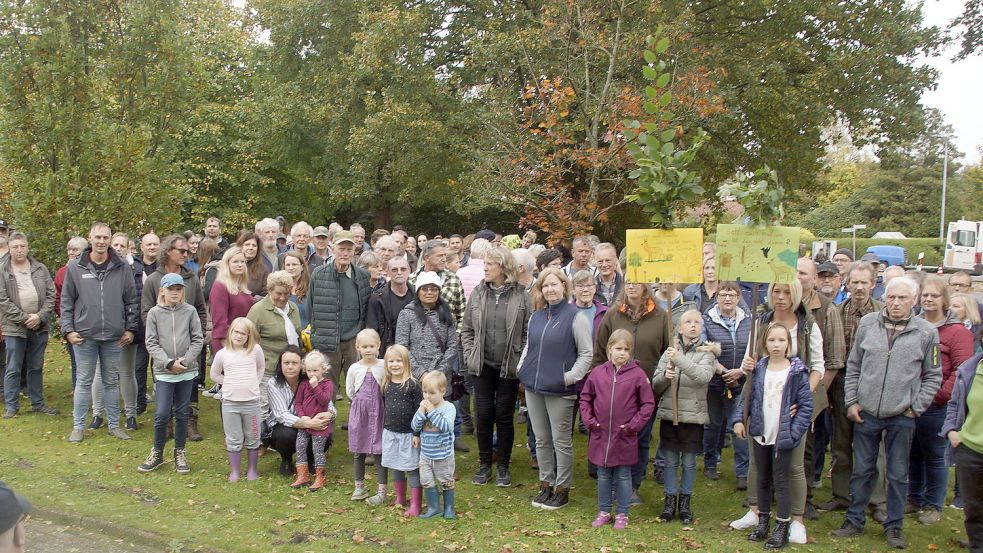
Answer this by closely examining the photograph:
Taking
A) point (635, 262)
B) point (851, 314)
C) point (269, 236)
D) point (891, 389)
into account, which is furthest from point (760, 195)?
point (269, 236)

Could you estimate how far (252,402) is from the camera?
8.00 meters

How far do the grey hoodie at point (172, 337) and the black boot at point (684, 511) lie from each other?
5.01 metres

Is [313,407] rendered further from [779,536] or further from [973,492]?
[973,492]

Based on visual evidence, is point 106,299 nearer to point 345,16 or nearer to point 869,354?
point 869,354

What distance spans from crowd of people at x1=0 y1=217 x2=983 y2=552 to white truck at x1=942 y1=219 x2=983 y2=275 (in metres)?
33.6

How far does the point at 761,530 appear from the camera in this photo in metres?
6.55

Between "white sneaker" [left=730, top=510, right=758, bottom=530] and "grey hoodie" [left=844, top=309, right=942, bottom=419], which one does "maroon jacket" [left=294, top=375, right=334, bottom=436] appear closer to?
"white sneaker" [left=730, top=510, right=758, bottom=530]

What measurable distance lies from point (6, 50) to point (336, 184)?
44.5ft

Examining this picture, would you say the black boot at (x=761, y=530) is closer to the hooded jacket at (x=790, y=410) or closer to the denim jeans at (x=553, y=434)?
the hooded jacket at (x=790, y=410)

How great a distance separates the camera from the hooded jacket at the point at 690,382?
678 centimetres

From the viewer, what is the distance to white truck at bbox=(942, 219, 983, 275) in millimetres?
37656

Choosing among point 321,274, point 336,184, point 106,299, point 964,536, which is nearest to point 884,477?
point 964,536

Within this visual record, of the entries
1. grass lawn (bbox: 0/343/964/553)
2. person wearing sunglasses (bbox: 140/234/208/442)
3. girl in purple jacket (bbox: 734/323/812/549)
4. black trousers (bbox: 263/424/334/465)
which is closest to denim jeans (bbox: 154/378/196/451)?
grass lawn (bbox: 0/343/964/553)

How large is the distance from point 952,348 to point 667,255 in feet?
8.34
